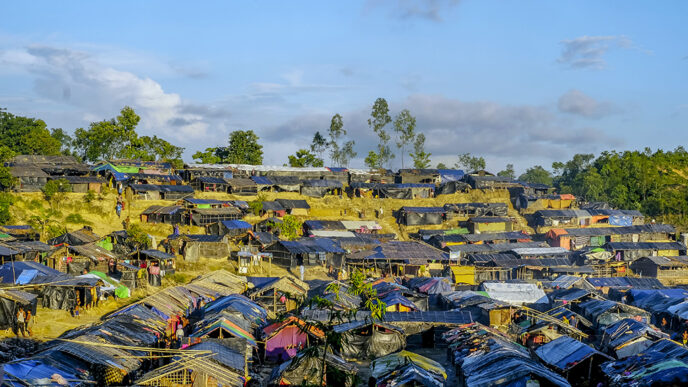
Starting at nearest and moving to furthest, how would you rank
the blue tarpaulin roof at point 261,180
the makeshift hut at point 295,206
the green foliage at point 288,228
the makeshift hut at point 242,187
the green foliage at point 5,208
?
the green foliage at point 5,208, the green foliage at point 288,228, the makeshift hut at point 295,206, the makeshift hut at point 242,187, the blue tarpaulin roof at point 261,180

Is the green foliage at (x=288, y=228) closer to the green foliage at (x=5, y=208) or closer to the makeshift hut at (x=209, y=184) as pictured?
the makeshift hut at (x=209, y=184)

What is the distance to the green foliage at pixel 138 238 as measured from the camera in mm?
41562

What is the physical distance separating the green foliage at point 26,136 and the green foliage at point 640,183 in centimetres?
5541

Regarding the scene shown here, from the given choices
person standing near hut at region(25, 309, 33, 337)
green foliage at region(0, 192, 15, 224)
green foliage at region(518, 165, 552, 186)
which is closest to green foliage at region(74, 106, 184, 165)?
green foliage at region(0, 192, 15, 224)

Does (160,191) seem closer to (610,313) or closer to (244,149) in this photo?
(244,149)

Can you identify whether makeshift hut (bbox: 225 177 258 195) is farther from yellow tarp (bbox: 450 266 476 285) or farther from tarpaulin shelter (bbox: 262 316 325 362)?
tarpaulin shelter (bbox: 262 316 325 362)

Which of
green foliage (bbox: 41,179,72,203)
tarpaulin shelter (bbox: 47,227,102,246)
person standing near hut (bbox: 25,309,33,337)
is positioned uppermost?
green foliage (bbox: 41,179,72,203)

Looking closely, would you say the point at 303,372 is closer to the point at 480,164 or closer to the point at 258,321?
the point at 258,321

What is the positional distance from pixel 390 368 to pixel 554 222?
41.5 meters

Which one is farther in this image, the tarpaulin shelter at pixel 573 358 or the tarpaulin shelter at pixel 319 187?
the tarpaulin shelter at pixel 319 187

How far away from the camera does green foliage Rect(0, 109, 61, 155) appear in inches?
2511

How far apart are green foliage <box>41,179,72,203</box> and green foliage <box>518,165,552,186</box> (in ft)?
268

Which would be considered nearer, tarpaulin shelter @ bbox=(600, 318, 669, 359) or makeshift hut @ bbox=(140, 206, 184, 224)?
tarpaulin shelter @ bbox=(600, 318, 669, 359)

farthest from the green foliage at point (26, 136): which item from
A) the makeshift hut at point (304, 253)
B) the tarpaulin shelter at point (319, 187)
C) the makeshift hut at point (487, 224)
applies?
the makeshift hut at point (487, 224)
